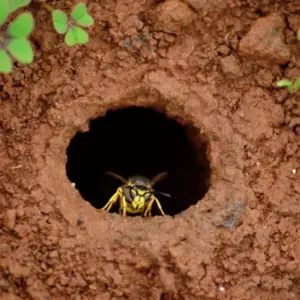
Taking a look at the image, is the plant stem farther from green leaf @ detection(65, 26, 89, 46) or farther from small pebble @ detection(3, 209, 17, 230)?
small pebble @ detection(3, 209, 17, 230)

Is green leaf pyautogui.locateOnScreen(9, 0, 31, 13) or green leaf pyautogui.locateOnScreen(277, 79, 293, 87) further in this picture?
green leaf pyautogui.locateOnScreen(277, 79, 293, 87)

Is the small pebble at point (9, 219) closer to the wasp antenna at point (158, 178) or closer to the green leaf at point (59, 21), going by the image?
the green leaf at point (59, 21)

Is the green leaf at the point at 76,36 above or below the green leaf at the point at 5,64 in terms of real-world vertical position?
above

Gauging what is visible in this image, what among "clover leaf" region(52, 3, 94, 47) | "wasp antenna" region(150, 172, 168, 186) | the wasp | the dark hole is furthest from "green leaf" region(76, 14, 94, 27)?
"wasp antenna" region(150, 172, 168, 186)

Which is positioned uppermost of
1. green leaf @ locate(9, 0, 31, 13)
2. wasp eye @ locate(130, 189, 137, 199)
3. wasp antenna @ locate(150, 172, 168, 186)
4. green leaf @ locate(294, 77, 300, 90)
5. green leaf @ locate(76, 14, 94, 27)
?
wasp antenna @ locate(150, 172, 168, 186)

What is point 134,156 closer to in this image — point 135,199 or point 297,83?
A: point 135,199

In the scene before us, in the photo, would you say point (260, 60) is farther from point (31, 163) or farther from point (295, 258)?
point (31, 163)

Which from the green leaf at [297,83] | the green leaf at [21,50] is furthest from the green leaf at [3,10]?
the green leaf at [297,83]
